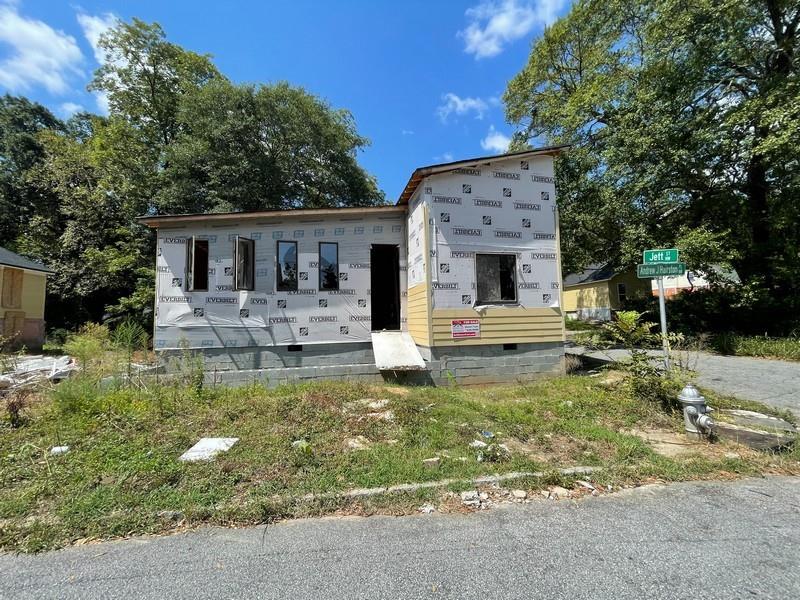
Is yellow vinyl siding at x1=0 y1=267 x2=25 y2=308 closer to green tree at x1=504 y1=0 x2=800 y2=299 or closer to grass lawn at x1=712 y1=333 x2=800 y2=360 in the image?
green tree at x1=504 y1=0 x2=800 y2=299

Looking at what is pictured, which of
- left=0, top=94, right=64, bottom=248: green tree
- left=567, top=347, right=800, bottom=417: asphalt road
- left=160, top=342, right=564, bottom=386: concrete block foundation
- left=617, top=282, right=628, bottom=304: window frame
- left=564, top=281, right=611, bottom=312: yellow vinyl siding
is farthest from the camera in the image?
left=564, top=281, right=611, bottom=312: yellow vinyl siding

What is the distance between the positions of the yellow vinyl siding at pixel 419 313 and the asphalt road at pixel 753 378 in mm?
3678

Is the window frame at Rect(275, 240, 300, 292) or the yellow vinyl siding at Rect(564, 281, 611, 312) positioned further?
the yellow vinyl siding at Rect(564, 281, 611, 312)

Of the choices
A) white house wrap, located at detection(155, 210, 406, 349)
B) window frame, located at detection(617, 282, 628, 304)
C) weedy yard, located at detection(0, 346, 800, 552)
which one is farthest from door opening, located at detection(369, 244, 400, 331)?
window frame, located at detection(617, 282, 628, 304)

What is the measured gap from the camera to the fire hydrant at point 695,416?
4.43 m

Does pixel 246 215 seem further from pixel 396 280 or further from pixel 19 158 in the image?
pixel 19 158

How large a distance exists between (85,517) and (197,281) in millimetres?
6854

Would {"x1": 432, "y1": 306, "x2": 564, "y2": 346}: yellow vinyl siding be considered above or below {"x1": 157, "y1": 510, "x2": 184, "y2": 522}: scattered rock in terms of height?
above

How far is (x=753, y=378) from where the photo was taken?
770cm

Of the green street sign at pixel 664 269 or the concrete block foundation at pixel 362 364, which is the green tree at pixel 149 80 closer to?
the concrete block foundation at pixel 362 364

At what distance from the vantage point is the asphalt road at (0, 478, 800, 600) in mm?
2146

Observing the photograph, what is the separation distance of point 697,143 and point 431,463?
44.8 feet

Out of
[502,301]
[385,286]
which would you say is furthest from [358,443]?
[385,286]

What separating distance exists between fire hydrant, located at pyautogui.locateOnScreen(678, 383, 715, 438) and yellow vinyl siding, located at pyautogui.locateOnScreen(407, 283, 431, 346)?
4.27 meters
